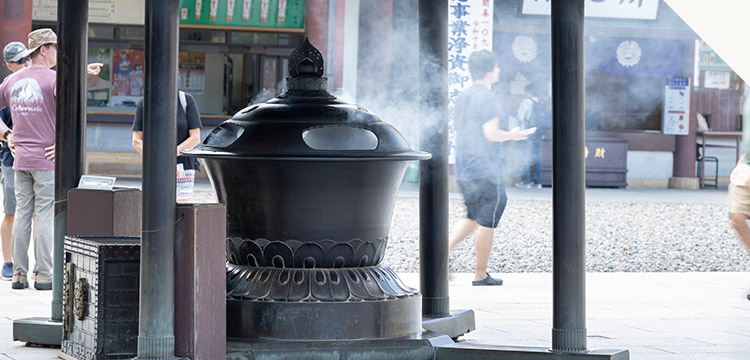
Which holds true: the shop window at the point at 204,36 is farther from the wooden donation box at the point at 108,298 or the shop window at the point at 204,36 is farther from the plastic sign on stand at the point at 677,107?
the wooden donation box at the point at 108,298

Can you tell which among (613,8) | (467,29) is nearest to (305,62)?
(613,8)

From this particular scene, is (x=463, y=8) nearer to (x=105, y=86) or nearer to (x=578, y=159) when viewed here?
(x=105, y=86)

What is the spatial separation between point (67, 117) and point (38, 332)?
2.66ft

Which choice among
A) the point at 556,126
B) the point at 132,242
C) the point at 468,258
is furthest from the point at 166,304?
the point at 468,258

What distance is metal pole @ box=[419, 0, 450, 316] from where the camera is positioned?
161 inches

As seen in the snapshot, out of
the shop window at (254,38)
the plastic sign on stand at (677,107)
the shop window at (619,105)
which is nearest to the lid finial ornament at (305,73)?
the shop window at (254,38)

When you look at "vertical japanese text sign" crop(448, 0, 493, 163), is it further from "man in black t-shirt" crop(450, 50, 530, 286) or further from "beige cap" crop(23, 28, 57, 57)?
"beige cap" crop(23, 28, 57, 57)

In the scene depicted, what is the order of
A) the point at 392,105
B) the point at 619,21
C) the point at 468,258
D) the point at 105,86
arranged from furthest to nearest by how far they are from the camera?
the point at 105,86, the point at 619,21, the point at 468,258, the point at 392,105

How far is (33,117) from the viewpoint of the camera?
552cm

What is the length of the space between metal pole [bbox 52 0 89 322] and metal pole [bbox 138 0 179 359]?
3.37 feet

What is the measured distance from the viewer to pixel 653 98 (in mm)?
18219

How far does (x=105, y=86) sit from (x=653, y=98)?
960 cm

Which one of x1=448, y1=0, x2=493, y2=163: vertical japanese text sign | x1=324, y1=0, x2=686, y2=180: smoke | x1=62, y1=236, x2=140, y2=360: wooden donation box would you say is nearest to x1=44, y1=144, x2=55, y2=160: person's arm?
x1=62, y1=236, x2=140, y2=360: wooden donation box

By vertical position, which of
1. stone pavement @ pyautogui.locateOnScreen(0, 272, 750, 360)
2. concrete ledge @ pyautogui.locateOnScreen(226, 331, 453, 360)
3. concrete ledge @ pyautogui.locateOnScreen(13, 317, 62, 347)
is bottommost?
stone pavement @ pyautogui.locateOnScreen(0, 272, 750, 360)
